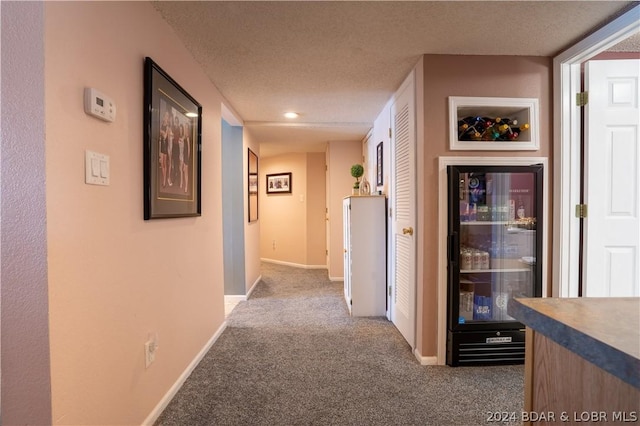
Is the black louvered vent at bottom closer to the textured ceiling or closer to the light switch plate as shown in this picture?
the textured ceiling

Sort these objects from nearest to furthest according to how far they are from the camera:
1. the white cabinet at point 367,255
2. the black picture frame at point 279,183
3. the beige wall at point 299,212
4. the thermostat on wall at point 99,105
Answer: the thermostat on wall at point 99,105 → the white cabinet at point 367,255 → the beige wall at point 299,212 → the black picture frame at point 279,183

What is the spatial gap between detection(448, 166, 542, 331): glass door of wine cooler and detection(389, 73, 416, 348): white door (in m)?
0.30

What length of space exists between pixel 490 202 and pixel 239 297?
286 centimetres

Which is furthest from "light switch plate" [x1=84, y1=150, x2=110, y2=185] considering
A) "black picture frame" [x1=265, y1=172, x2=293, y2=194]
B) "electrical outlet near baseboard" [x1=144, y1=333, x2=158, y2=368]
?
"black picture frame" [x1=265, y1=172, x2=293, y2=194]

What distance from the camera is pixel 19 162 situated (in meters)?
0.81

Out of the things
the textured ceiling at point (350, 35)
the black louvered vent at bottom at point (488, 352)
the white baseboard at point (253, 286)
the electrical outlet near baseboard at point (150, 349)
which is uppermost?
the textured ceiling at point (350, 35)

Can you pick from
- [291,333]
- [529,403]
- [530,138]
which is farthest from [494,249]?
[291,333]

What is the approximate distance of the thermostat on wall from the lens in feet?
3.36

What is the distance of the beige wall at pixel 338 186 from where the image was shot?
174 inches

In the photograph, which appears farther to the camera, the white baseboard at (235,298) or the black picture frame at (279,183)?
the black picture frame at (279,183)

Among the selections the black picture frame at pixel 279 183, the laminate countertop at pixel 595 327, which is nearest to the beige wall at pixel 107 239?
the laminate countertop at pixel 595 327

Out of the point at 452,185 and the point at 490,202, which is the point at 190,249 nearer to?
the point at 452,185

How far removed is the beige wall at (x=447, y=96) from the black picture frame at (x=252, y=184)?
2370mm

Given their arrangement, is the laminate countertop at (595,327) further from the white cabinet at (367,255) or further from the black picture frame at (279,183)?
the black picture frame at (279,183)
